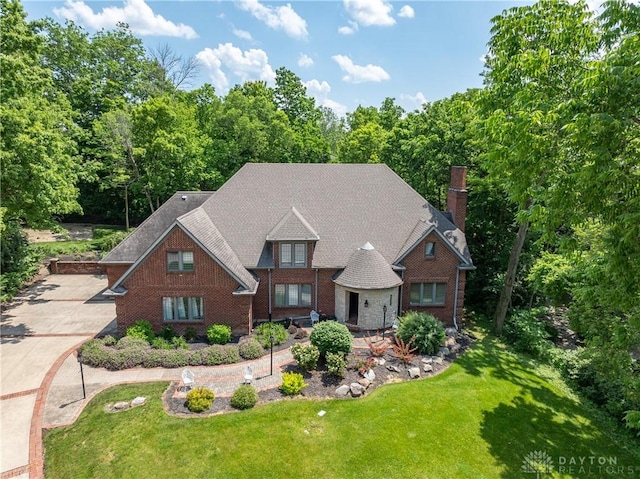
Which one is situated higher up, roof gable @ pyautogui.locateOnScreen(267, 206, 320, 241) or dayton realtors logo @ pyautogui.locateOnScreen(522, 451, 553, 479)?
roof gable @ pyautogui.locateOnScreen(267, 206, 320, 241)

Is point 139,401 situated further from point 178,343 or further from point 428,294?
point 428,294

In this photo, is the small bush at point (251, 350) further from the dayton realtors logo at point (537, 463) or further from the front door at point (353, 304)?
the dayton realtors logo at point (537, 463)

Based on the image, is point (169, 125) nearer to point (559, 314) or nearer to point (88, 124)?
point (88, 124)

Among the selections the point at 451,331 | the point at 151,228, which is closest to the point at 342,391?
the point at 451,331

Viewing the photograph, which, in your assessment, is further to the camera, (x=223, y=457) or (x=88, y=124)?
(x=88, y=124)

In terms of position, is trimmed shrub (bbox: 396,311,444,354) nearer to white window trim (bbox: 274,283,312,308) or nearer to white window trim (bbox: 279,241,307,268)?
white window trim (bbox: 274,283,312,308)

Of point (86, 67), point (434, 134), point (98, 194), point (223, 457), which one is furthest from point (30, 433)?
point (86, 67)

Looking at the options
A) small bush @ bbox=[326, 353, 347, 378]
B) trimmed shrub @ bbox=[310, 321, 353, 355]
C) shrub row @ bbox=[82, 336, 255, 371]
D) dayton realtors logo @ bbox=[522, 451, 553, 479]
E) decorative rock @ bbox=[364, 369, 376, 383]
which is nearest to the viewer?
dayton realtors logo @ bbox=[522, 451, 553, 479]

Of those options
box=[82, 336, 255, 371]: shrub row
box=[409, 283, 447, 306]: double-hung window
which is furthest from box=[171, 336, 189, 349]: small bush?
box=[409, 283, 447, 306]: double-hung window
